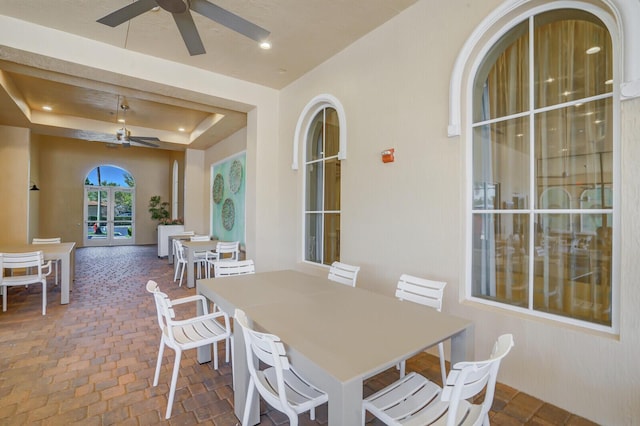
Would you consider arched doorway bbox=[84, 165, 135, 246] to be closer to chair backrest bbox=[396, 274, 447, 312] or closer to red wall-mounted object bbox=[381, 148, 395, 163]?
red wall-mounted object bbox=[381, 148, 395, 163]

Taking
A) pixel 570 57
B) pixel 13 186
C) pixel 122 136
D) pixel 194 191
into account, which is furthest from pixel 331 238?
pixel 13 186

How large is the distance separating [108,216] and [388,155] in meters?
12.5

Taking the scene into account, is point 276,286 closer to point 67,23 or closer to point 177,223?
point 67,23

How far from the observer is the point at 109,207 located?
11.9 metres

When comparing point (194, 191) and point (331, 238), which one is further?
point (194, 191)

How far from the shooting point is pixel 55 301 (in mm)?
4605

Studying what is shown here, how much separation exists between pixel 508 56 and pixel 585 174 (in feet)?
3.80

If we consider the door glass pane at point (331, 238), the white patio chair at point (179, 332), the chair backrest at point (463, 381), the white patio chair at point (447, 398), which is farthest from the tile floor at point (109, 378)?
the door glass pane at point (331, 238)

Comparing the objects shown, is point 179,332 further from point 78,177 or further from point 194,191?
point 78,177

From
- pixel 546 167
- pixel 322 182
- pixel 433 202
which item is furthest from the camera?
pixel 322 182

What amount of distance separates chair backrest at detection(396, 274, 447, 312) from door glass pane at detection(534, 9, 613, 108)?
161 cm

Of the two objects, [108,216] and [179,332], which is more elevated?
[108,216]

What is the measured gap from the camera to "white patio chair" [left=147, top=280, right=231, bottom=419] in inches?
83.6

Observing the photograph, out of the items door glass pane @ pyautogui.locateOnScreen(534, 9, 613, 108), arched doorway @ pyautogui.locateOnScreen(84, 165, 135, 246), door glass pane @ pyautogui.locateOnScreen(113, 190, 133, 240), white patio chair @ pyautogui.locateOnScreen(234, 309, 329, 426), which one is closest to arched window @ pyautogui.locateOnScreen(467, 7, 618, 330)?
door glass pane @ pyautogui.locateOnScreen(534, 9, 613, 108)
